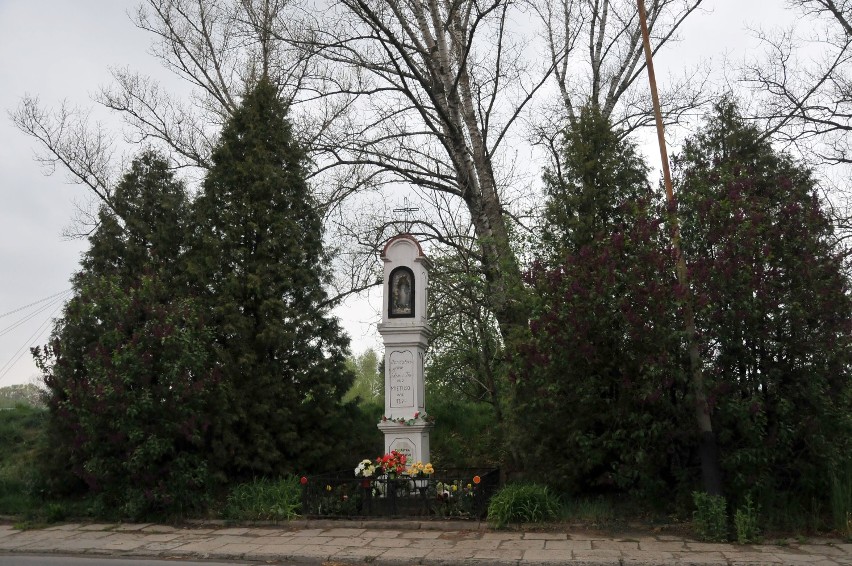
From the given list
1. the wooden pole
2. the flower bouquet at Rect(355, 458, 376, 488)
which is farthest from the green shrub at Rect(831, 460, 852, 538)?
the flower bouquet at Rect(355, 458, 376, 488)

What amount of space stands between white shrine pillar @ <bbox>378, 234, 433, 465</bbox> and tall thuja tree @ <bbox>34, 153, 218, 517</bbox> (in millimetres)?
3120

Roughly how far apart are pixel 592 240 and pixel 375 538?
5960mm

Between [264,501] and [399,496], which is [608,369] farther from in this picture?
[264,501]

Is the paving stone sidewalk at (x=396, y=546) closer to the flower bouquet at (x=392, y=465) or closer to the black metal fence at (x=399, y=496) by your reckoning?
the black metal fence at (x=399, y=496)

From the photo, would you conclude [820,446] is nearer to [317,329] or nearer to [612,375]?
[612,375]

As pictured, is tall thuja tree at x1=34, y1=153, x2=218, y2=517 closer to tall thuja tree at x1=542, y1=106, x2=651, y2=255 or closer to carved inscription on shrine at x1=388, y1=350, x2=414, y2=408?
carved inscription on shrine at x1=388, y1=350, x2=414, y2=408

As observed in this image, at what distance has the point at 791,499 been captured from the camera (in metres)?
10.5

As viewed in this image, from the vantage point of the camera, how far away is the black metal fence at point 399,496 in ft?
37.0

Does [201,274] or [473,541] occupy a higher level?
[201,274]

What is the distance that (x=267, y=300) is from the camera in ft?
46.7

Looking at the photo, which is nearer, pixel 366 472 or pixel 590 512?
pixel 590 512

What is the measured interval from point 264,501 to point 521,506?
165 inches

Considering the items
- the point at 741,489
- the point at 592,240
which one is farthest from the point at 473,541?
the point at 592,240

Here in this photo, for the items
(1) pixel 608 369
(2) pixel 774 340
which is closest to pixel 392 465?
(1) pixel 608 369
